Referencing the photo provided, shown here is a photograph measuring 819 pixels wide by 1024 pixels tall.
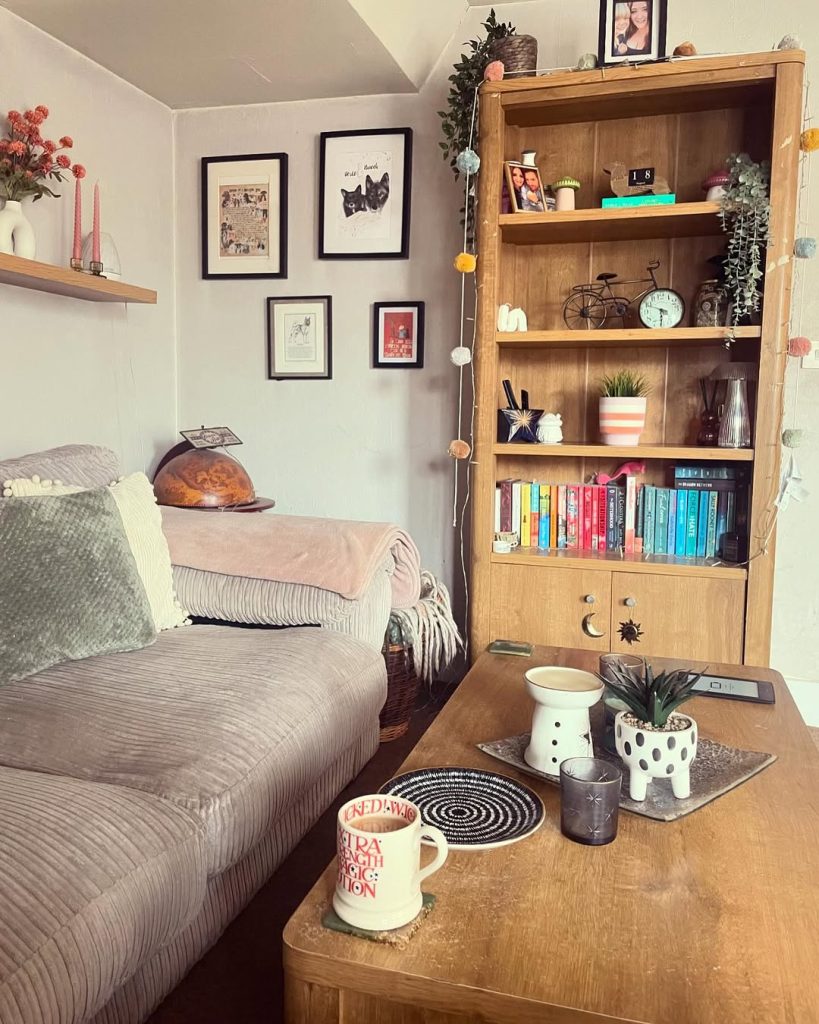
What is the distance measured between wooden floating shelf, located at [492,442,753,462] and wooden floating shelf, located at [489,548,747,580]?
302 mm

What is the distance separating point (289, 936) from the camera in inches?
31.4

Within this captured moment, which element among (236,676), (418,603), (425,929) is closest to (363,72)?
(418,603)

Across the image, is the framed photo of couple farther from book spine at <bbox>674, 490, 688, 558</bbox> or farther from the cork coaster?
the cork coaster

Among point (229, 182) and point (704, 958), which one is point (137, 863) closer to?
point (704, 958)

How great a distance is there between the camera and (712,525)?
8.13ft

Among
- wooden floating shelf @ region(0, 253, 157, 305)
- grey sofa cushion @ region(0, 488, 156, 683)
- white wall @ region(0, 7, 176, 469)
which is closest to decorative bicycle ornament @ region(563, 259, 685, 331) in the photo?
wooden floating shelf @ region(0, 253, 157, 305)

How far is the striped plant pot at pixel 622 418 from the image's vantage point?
246cm

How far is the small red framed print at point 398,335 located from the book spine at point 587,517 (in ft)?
2.43

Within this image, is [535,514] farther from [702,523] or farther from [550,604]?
[702,523]

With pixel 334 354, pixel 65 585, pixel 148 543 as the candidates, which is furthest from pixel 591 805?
pixel 334 354

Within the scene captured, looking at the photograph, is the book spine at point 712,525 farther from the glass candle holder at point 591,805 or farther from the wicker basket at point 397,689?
the glass candle holder at point 591,805

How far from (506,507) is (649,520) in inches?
17.5

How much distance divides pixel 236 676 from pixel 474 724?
48 cm

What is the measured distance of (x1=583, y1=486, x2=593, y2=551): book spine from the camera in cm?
260
